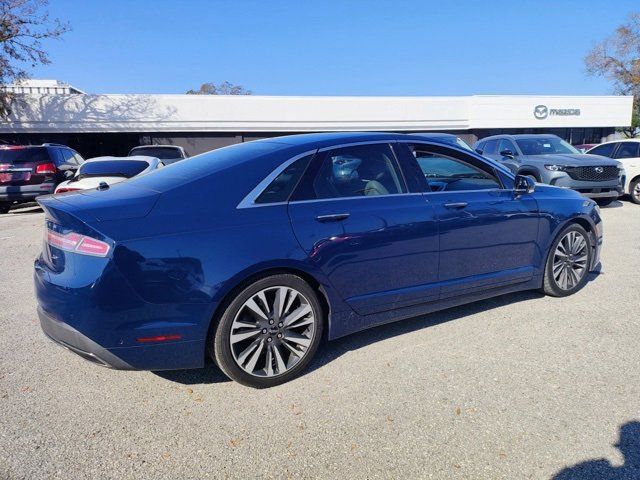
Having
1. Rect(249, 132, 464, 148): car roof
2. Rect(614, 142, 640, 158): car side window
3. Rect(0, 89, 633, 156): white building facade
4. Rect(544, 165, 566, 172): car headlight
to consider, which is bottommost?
Rect(544, 165, 566, 172): car headlight

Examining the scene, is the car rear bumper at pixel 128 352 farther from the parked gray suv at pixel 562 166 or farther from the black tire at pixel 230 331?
the parked gray suv at pixel 562 166

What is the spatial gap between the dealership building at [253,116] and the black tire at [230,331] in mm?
29996

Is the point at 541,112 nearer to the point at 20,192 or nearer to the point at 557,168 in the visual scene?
the point at 557,168

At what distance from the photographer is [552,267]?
4770 mm

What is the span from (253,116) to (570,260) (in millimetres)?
29931

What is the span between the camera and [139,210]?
9.67 feet

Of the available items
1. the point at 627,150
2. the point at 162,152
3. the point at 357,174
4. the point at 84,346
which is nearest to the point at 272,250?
the point at 357,174

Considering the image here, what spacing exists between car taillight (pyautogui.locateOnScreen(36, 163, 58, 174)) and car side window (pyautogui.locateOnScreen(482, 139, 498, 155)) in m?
11.6

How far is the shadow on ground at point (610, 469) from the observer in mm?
2359

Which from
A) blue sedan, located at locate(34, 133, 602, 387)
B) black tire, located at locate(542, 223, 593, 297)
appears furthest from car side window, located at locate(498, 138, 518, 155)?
blue sedan, located at locate(34, 133, 602, 387)

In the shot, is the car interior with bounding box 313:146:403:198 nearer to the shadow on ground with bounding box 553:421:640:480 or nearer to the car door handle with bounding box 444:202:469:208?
the car door handle with bounding box 444:202:469:208

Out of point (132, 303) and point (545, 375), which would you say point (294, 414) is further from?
point (545, 375)

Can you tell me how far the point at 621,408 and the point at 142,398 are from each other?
3.00 metres

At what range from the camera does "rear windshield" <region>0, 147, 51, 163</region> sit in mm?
12492
